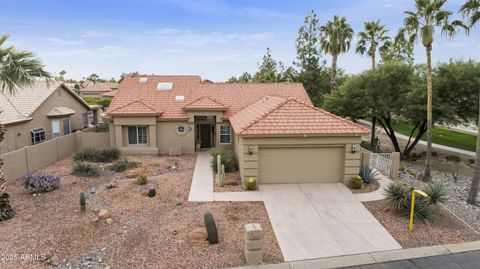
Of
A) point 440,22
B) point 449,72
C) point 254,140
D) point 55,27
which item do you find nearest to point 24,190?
point 254,140

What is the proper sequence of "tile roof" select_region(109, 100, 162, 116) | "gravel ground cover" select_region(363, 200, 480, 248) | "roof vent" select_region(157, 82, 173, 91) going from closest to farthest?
"gravel ground cover" select_region(363, 200, 480, 248) → "tile roof" select_region(109, 100, 162, 116) → "roof vent" select_region(157, 82, 173, 91)

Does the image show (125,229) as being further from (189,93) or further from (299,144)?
(189,93)

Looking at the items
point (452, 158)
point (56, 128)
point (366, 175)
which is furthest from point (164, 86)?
point (452, 158)

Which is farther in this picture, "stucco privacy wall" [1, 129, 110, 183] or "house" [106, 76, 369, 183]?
"stucco privacy wall" [1, 129, 110, 183]

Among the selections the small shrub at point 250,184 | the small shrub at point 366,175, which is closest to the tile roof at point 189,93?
the small shrub at point 250,184

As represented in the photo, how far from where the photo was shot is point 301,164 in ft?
47.3

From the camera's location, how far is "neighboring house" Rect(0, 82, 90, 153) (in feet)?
60.6

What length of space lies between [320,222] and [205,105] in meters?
13.2

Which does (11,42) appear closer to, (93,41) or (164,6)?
(164,6)

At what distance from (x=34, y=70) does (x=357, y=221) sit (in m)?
12.2

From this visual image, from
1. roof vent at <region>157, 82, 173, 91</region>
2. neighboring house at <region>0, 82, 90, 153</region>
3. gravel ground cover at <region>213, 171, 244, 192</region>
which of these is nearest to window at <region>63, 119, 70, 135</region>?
neighboring house at <region>0, 82, 90, 153</region>

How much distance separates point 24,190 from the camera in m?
13.4

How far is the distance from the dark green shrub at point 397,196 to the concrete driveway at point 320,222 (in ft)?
3.11

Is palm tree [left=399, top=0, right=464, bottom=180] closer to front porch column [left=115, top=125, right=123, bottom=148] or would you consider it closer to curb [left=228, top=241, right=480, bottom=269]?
Answer: curb [left=228, top=241, right=480, bottom=269]
